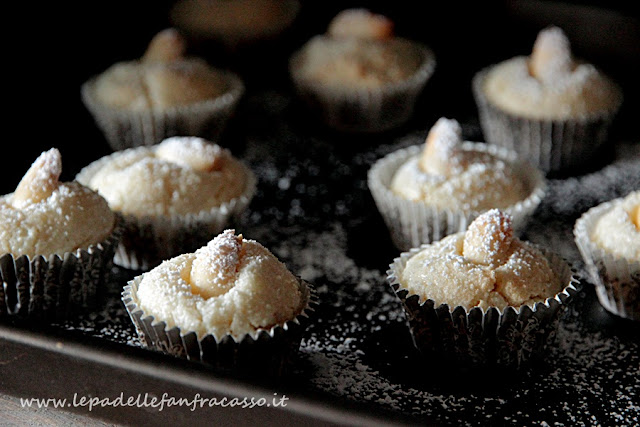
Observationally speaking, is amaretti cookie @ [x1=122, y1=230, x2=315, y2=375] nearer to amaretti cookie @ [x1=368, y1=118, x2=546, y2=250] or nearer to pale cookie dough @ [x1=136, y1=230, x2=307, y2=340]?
pale cookie dough @ [x1=136, y1=230, x2=307, y2=340]

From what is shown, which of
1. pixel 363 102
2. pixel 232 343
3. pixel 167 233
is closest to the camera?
pixel 232 343

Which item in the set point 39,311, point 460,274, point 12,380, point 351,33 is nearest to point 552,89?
point 351,33

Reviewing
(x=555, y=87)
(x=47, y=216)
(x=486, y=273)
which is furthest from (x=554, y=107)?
(x=47, y=216)

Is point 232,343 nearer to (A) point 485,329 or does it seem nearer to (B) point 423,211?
(A) point 485,329

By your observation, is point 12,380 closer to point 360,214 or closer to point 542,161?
point 360,214

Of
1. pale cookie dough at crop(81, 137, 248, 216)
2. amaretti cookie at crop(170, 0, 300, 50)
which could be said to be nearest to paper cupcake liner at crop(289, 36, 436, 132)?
amaretti cookie at crop(170, 0, 300, 50)
